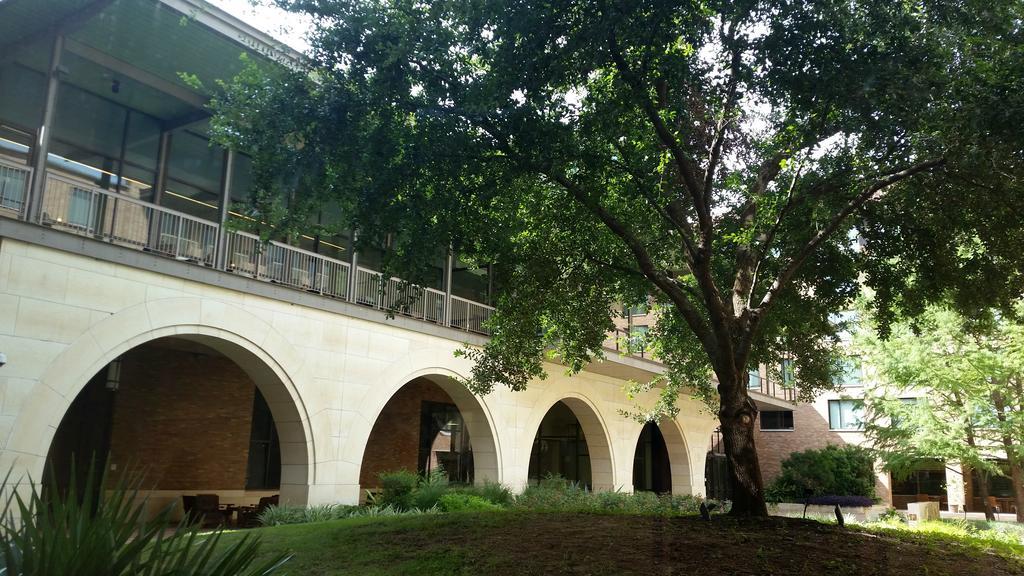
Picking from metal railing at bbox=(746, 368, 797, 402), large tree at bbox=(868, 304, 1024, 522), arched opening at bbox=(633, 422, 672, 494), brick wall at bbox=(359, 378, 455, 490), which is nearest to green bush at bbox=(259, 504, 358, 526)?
brick wall at bbox=(359, 378, 455, 490)

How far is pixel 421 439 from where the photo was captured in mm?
25062

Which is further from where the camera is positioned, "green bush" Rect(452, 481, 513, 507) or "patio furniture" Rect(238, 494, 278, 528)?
"patio furniture" Rect(238, 494, 278, 528)

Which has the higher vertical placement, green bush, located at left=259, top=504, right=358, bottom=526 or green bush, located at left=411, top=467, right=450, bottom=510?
green bush, located at left=411, top=467, right=450, bottom=510

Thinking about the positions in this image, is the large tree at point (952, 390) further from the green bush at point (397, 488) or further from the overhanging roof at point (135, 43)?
the overhanging roof at point (135, 43)

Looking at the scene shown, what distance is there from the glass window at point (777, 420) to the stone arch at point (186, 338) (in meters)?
35.0

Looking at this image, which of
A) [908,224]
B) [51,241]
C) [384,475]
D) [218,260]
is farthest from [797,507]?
[51,241]

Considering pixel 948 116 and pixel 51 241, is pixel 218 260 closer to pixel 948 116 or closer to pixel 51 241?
pixel 51 241

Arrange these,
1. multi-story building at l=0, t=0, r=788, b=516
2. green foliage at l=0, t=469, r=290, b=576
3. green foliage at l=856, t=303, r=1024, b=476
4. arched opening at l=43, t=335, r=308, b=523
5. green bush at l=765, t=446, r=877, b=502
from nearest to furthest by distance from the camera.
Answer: green foliage at l=0, t=469, r=290, b=576, multi-story building at l=0, t=0, r=788, b=516, arched opening at l=43, t=335, r=308, b=523, green foliage at l=856, t=303, r=1024, b=476, green bush at l=765, t=446, r=877, b=502

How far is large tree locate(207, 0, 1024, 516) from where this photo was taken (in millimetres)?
8648

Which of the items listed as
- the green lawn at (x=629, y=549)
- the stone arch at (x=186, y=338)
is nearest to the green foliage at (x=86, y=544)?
the green lawn at (x=629, y=549)

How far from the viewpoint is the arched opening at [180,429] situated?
59.3ft

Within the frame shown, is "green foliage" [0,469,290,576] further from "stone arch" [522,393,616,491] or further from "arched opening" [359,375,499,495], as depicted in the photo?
"stone arch" [522,393,616,491]

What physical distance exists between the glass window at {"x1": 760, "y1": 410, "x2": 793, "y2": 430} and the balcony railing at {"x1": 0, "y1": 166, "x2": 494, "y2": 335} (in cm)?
3087

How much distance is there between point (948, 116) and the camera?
834 cm
